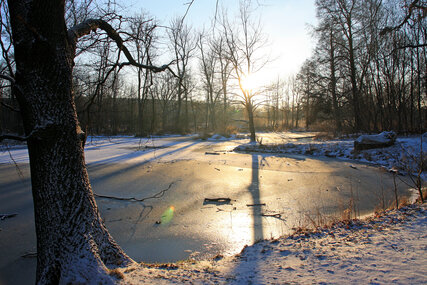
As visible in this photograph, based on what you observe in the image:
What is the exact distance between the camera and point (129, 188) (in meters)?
6.51

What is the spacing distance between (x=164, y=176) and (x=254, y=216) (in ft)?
13.3

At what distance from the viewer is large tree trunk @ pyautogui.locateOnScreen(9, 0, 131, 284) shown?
1.98 m

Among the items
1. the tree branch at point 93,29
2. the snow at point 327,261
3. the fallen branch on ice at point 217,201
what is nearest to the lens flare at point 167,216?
the fallen branch on ice at point 217,201

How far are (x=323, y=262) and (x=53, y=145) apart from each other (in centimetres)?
263

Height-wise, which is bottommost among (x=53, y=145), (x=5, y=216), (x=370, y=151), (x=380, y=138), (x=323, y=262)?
(x=5, y=216)

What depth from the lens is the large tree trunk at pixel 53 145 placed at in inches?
77.9

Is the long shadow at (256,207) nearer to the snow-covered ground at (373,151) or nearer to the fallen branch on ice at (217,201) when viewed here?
the fallen branch on ice at (217,201)

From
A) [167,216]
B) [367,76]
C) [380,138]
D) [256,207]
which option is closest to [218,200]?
[256,207]

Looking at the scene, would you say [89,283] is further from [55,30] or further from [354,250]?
[354,250]

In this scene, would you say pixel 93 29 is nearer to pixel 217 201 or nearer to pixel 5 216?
pixel 217 201

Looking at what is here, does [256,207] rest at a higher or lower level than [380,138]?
lower

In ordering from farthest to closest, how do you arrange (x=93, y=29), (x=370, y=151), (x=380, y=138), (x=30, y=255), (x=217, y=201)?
(x=380, y=138), (x=370, y=151), (x=217, y=201), (x=30, y=255), (x=93, y=29)

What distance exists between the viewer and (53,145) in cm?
206

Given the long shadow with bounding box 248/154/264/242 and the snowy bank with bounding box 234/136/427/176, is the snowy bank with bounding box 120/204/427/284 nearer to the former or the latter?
the long shadow with bounding box 248/154/264/242
